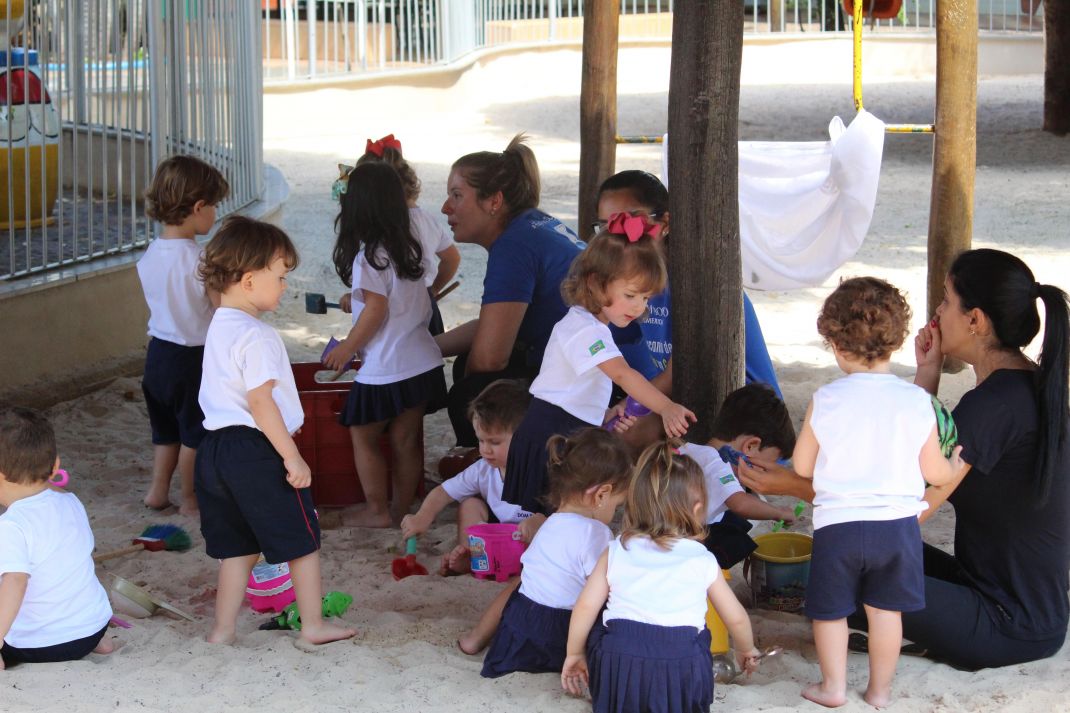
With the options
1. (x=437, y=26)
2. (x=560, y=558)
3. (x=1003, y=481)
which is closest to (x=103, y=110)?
(x=560, y=558)

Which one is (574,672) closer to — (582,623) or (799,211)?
(582,623)

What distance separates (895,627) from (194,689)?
1.74 metres

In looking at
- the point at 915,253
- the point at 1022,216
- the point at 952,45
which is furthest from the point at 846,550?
the point at 1022,216

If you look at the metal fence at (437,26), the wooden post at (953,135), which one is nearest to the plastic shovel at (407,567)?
the wooden post at (953,135)

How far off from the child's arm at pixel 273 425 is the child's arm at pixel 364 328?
0.93 meters

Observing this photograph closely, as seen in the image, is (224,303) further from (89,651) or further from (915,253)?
(915,253)

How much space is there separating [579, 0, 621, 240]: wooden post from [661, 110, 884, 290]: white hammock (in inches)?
41.4

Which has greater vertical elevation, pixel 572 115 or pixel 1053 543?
pixel 572 115

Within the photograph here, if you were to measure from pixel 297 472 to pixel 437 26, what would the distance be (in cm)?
1655

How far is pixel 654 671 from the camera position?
9.50ft

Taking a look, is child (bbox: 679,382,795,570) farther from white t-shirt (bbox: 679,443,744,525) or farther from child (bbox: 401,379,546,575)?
child (bbox: 401,379,546,575)

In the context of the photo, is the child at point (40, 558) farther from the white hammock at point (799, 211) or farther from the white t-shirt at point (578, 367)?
the white hammock at point (799, 211)

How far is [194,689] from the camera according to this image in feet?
10.1

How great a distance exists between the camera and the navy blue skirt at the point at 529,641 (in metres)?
3.20
